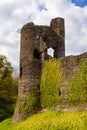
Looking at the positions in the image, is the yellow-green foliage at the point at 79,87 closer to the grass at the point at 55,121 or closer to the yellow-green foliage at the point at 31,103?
the grass at the point at 55,121

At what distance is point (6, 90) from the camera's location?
4622cm

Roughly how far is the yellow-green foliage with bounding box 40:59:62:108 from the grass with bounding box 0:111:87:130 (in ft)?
3.84

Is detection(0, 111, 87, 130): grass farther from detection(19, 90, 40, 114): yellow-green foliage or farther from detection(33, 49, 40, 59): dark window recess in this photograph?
detection(33, 49, 40, 59): dark window recess

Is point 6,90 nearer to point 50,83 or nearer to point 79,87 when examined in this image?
point 50,83

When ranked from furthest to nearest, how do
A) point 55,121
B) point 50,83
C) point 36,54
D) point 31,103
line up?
point 36,54, point 31,103, point 50,83, point 55,121

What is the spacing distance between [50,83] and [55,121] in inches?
198

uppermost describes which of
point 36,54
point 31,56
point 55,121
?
point 36,54

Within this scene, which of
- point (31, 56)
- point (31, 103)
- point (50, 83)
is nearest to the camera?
point (50, 83)

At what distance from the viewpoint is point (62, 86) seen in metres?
31.0

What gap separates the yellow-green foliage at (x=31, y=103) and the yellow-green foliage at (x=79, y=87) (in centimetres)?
416

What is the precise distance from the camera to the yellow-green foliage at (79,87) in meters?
28.3

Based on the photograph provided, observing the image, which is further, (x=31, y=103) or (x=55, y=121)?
(x=31, y=103)

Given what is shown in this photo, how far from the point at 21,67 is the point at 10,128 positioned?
17.1ft

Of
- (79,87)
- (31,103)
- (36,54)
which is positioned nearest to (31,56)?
(36,54)
